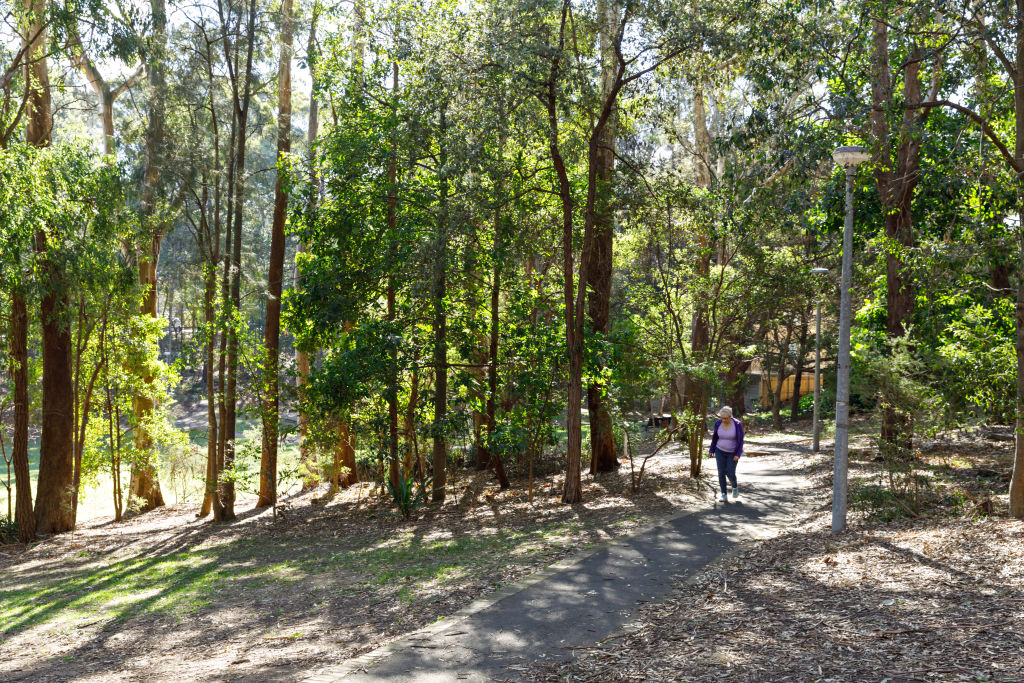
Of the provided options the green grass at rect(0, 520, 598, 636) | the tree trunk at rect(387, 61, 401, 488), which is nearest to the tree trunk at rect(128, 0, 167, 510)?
the tree trunk at rect(387, 61, 401, 488)

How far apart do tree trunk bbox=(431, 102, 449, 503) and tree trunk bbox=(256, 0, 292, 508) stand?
11.4 ft

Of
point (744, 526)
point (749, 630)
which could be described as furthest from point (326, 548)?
point (749, 630)

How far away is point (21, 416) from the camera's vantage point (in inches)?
689

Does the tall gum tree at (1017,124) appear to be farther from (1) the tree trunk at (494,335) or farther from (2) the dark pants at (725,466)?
(1) the tree trunk at (494,335)

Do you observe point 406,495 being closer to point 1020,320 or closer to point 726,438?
point 726,438

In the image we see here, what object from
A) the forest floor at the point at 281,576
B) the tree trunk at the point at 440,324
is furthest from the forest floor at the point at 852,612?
the tree trunk at the point at 440,324

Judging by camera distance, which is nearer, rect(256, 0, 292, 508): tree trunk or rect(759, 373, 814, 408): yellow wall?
rect(256, 0, 292, 508): tree trunk

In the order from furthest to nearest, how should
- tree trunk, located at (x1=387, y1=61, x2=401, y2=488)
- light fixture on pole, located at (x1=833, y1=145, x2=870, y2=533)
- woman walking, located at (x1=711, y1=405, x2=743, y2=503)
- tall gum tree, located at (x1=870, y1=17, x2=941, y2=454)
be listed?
tree trunk, located at (x1=387, y1=61, x2=401, y2=488) → woman walking, located at (x1=711, y1=405, x2=743, y2=503) → tall gum tree, located at (x1=870, y1=17, x2=941, y2=454) → light fixture on pole, located at (x1=833, y1=145, x2=870, y2=533)

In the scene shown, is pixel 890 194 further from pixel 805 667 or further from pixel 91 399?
pixel 91 399

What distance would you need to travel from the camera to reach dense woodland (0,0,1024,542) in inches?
444

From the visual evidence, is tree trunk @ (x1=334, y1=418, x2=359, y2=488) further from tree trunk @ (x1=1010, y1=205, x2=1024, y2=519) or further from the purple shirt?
tree trunk @ (x1=1010, y1=205, x2=1024, y2=519)

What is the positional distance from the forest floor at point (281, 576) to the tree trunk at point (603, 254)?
2.41 ft

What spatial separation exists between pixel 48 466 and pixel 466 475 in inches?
372

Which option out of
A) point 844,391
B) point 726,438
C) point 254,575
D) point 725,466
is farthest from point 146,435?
point 844,391
